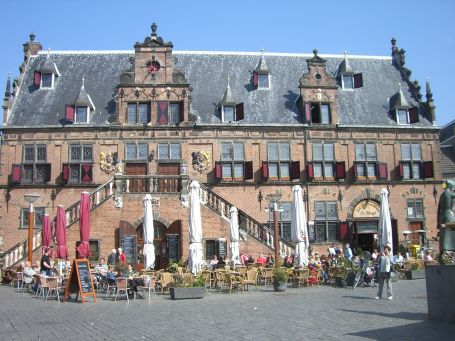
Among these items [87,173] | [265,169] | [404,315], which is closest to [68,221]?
[87,173]

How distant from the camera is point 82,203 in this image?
16281 mm

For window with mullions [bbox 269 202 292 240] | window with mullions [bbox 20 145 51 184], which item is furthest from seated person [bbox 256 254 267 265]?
window with mullions [bbox 20 145 51 184]

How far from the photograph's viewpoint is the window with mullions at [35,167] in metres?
25.1

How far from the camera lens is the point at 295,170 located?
26.3 metres

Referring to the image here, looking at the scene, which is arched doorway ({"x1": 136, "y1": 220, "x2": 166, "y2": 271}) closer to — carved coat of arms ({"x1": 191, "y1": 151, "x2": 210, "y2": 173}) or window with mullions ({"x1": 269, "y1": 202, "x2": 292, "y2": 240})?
carved coat of arms ({"x1": 191, "y1": 151, "x2": 210, "y2": 173})

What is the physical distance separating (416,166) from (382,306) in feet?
59.0

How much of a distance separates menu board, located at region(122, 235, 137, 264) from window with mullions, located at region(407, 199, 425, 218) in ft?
48.1

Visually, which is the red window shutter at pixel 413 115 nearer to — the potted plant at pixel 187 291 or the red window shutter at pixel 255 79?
the red window shutter at pixel 255 79

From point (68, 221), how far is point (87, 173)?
424 centimetres

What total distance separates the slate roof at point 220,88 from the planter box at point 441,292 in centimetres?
1826

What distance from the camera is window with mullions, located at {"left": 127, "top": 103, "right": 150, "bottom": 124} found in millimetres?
25875

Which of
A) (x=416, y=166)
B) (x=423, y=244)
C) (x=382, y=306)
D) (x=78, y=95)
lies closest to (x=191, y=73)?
(x=78, y=95)

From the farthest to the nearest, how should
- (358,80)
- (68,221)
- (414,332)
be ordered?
1. (358,80)
2. (68,221)
3. (414,332)

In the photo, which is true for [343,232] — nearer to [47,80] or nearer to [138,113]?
[138,113]
